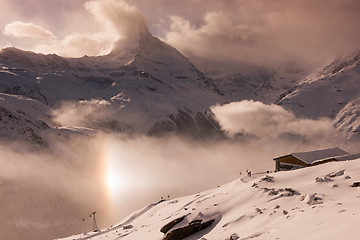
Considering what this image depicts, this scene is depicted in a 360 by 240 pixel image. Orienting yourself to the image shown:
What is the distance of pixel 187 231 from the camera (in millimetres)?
30672

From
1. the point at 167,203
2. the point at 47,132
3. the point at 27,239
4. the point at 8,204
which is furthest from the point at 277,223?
the point at 47,132

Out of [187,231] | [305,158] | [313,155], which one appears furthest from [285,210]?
[313,155]

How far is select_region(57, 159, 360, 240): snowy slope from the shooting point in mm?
20250

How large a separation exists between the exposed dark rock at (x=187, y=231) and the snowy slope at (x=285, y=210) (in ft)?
0.46

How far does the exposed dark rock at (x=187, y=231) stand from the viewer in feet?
100

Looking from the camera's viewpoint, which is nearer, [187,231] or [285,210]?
[285,210]

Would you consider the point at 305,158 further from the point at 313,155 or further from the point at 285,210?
the point at 285,210

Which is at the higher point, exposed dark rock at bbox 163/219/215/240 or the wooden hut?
the wooden hut

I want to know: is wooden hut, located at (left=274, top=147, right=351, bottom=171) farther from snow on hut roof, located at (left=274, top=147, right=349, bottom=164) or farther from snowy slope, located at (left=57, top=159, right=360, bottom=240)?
snowy slope, located at (left=57, top=159, right=360, bottom=240)

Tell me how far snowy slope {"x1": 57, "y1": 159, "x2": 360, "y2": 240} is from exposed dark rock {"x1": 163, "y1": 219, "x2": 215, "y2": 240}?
139 mm

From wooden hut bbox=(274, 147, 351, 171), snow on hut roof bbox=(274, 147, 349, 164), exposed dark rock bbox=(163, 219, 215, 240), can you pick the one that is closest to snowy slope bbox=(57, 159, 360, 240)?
exposed dark rock bbox=(163, 219, 215, 240)

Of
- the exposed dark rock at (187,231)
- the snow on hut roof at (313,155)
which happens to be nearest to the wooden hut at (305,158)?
the snow on hut roof at (313,155)

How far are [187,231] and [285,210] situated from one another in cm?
986

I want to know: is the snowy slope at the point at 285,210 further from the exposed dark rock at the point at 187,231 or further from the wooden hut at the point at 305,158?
the wooden hut at the point at 305,158
